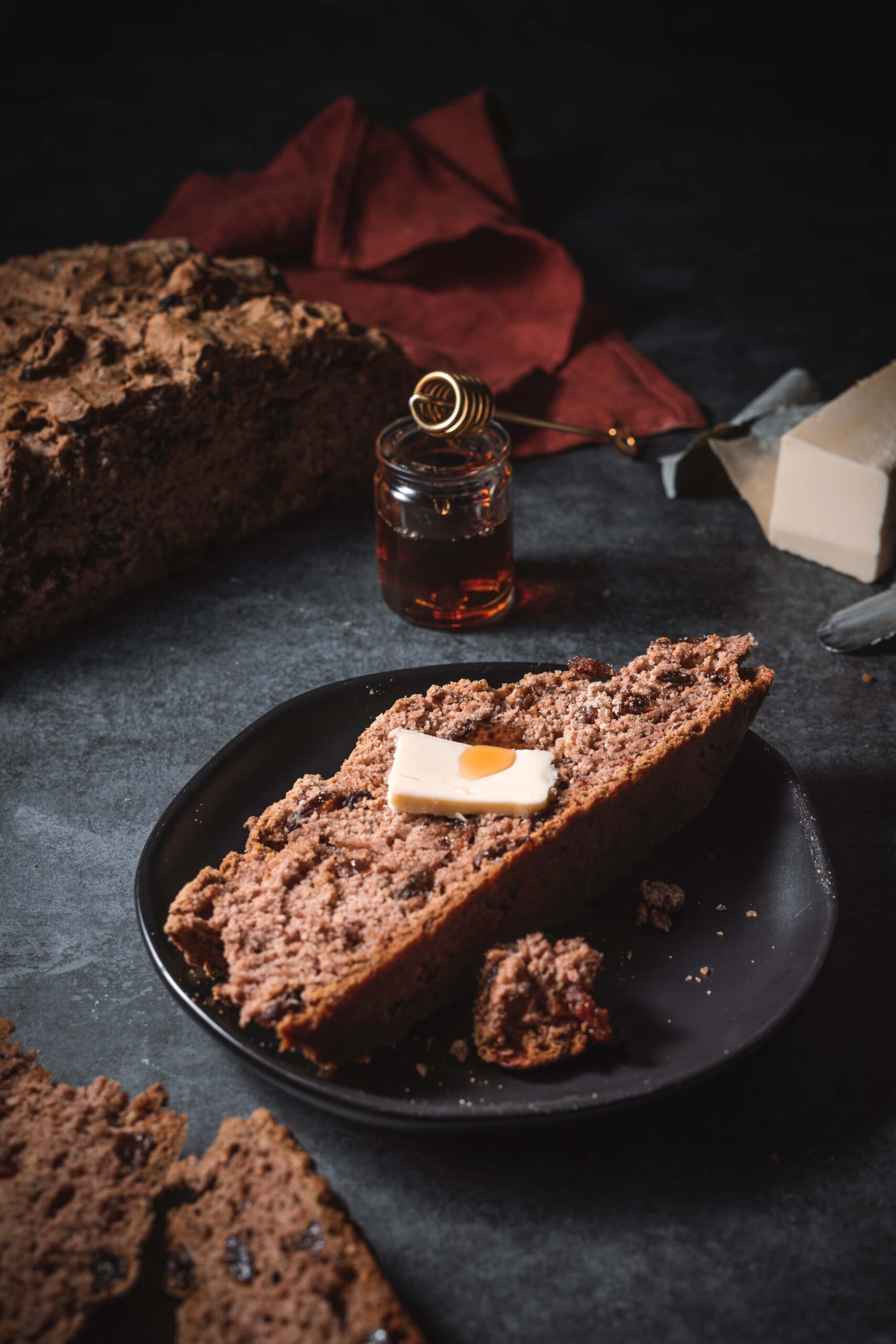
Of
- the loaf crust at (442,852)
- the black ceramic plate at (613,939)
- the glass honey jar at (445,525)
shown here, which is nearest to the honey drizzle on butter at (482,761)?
the loaf crust at (442,852)

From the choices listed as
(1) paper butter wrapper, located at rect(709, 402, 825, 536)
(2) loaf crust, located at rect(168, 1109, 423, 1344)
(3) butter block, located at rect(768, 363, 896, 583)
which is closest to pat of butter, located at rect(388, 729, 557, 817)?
(2) loaf crust, located at rect(168, 1109, 423, 1344)

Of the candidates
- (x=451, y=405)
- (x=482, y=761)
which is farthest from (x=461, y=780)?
(x=451, y=405)

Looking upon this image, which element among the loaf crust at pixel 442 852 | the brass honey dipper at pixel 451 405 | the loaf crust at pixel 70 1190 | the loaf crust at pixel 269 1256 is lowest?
the loaf crust at pixel 70 1190

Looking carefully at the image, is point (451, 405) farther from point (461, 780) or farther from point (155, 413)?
point (461, 780)

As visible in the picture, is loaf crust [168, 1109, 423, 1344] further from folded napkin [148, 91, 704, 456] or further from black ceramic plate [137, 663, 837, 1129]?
folded napkin [148, 91, 704, 456]

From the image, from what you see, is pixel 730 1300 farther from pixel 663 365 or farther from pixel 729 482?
pixel 663 365

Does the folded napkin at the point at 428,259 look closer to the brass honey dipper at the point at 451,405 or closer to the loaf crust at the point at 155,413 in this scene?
the loaf crust at the point at 155,413
